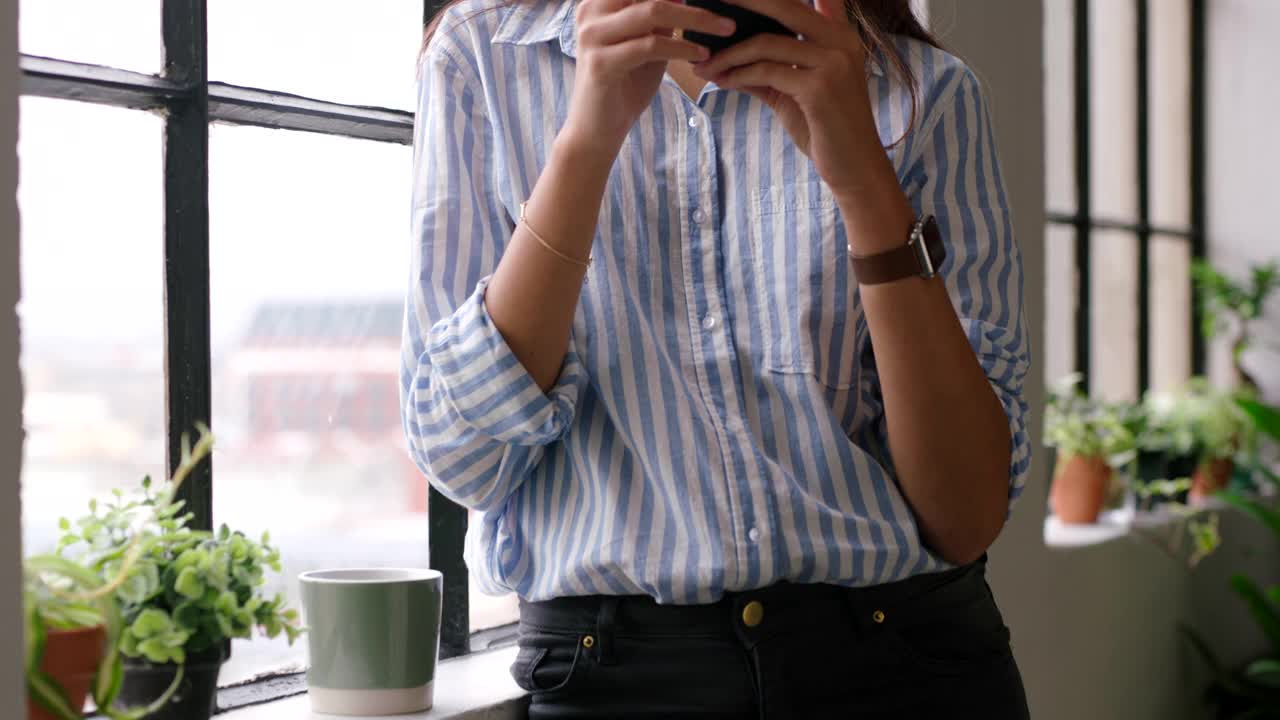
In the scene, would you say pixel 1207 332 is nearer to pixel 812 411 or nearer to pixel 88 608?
pixel 812 411

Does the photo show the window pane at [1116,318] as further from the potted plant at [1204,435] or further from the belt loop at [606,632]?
the belt loop at [606,632]

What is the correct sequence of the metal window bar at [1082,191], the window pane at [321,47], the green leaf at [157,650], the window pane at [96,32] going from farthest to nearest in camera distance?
the metal window bar at [1082,191]
the window pane at [321,47]
the window pane at [96,32]
the green leaf at [157,650]

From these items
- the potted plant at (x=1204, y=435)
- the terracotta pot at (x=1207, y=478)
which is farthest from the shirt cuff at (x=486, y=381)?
the terracotta pot at (x=1207, y=478)

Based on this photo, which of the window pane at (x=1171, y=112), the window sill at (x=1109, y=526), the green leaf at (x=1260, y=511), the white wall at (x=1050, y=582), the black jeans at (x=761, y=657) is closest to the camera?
the black jeans at (x=761, y=657)

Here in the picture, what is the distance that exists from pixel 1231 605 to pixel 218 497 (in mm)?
2960

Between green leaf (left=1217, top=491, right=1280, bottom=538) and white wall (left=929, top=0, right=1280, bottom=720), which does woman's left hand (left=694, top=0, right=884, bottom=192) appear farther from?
green leaf (left=1217, top=491, right=1280, bottom=538)

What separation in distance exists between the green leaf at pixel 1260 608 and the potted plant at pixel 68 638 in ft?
10.0

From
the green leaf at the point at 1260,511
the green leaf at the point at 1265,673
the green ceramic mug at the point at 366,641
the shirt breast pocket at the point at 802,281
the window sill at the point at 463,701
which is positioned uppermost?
the shirt breast pocket at the point at 802,281

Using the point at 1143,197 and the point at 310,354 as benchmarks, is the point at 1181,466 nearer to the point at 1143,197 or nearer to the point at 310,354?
the point at 1143,197

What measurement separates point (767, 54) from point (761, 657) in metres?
0.44

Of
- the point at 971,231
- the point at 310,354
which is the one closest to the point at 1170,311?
the point at 971,231

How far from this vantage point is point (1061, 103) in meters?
3.38

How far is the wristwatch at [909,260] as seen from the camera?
96cm

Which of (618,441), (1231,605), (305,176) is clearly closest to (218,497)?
(305,176)
